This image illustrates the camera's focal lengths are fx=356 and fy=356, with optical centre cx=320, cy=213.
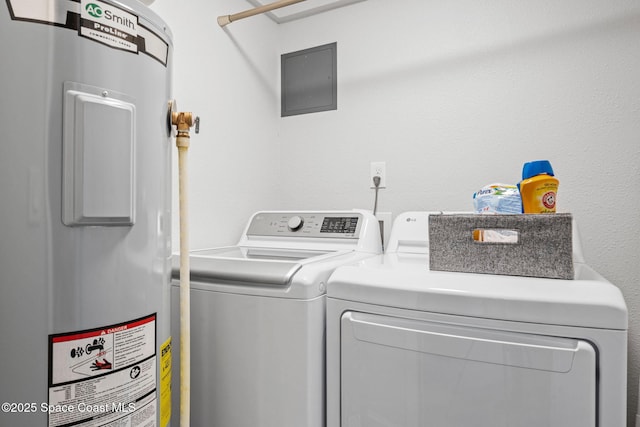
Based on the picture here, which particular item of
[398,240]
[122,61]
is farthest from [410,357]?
[122,61]

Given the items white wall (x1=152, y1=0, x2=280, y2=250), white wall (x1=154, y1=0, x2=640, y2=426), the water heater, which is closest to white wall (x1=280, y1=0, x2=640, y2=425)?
white wall (x1=154, y1=0, x2=640, y2=426)

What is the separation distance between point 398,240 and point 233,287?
725 mm

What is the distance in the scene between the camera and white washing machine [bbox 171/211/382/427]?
0.85 metres

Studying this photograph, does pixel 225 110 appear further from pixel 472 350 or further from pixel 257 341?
pixel 472 350

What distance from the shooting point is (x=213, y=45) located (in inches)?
61.6

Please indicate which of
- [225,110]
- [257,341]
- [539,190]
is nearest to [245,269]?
[257,341]

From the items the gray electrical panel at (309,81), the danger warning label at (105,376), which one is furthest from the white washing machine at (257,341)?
the gray electrical panel at (309,81)

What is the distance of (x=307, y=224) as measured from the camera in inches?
58.9

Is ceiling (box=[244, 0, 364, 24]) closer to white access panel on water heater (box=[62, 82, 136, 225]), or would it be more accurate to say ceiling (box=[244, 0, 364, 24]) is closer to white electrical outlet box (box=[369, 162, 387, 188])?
white electrical outlet box (box=[369, 162, 387, 188])

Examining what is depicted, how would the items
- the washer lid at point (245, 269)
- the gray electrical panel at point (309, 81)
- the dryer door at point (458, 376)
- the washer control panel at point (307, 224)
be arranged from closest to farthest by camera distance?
the dryer door at point (458, 376) < the washer lid at point (245, 269) < the washer control panel at point (307, 224) < the gray electrical panel at point (309, 81)

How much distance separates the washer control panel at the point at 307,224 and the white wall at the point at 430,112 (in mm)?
163

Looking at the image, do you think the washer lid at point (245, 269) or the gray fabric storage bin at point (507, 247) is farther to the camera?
the washer lid at point (245, 269)

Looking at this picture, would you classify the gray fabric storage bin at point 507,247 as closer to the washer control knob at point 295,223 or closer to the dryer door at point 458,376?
the dryer door at point 458,376

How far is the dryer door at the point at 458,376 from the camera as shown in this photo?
2.15 ft
